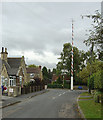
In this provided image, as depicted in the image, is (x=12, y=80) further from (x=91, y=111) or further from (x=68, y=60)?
(x=68, y=60)

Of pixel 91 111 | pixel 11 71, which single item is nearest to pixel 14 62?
pixel 11 71

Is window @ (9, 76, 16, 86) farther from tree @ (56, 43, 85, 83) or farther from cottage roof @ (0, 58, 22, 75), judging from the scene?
tree @ (56, 43, 85, 83)

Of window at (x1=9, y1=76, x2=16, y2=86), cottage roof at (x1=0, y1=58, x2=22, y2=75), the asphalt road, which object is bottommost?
the asphalt road

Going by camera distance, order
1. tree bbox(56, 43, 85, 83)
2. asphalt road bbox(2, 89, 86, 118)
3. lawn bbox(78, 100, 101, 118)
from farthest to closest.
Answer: tree bbox(56, 43, 85, 83) → asphalt road bbox(2, 89, 86, 118) → lawn bbox(78, 100, 101, 118)

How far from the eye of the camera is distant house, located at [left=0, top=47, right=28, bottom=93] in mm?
34312

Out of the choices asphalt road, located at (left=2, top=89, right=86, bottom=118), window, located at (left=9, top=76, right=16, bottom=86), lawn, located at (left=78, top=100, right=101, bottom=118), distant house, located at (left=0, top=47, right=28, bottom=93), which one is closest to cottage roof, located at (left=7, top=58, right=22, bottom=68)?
distant house, located at (left=0, top=47, right=28, bottom=93)

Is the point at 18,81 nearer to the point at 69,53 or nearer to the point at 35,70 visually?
the point at 69,53

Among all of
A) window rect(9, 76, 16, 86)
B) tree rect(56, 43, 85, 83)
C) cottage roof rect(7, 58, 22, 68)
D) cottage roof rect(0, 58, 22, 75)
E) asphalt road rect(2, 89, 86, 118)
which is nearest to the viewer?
asphalt road rect(2, 89, 86, 118)

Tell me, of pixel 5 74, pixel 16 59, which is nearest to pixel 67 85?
pixel 16 59

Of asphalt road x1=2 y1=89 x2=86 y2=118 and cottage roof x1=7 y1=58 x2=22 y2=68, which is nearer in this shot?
asphalt road x1=2 y1=89 x2=86 y2=118

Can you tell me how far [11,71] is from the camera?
35.8 meters

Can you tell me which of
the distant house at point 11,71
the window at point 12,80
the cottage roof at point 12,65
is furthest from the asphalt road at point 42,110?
the cottage roof at point 12,65

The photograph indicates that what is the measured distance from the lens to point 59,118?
11.4 metres

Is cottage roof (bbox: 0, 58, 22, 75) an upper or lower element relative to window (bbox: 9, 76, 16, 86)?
upper
